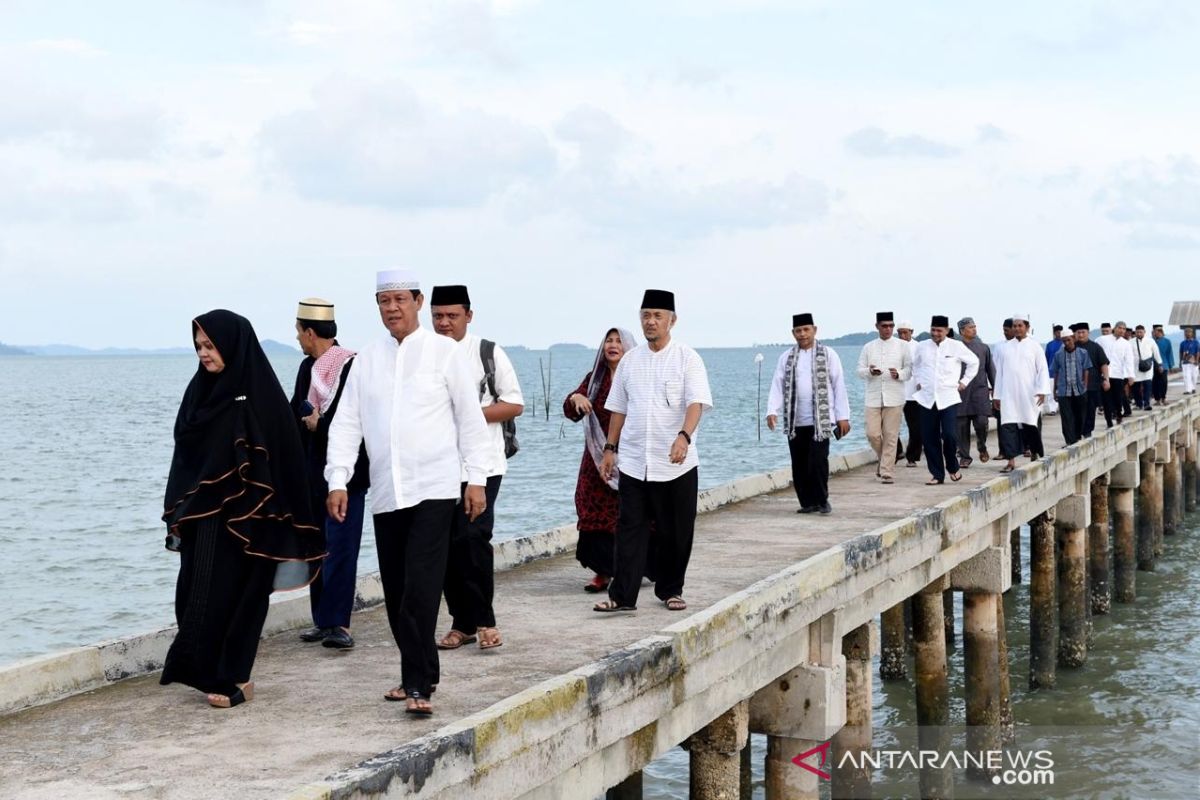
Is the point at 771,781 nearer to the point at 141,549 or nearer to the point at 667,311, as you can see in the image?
the point at 667,311

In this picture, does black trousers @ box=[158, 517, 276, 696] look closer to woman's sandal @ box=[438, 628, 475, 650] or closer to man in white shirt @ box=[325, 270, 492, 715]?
man in white shirt @ box=[325, 270, 492, 715]

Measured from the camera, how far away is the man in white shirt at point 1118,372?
21.8 meters

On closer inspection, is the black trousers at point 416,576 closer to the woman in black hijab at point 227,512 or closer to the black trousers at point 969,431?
the woman in black hijab at point 227,512

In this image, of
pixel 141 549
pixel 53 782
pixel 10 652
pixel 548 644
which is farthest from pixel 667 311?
pixel 141 549

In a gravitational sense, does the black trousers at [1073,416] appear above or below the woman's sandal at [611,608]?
above

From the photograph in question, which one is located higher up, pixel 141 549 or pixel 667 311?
pixel 667 311

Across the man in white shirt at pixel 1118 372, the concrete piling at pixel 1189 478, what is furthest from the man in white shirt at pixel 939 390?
the concrete piling at pixel 1189 478

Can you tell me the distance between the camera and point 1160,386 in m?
27.4

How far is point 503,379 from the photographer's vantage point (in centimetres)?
695

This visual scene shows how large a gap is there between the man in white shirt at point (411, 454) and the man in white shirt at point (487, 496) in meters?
0.61

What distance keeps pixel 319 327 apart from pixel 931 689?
6.74 m

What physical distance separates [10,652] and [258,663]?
15246mm

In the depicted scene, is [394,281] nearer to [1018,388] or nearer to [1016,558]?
[1018,388]

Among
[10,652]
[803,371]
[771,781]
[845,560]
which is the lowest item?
[10,652]
